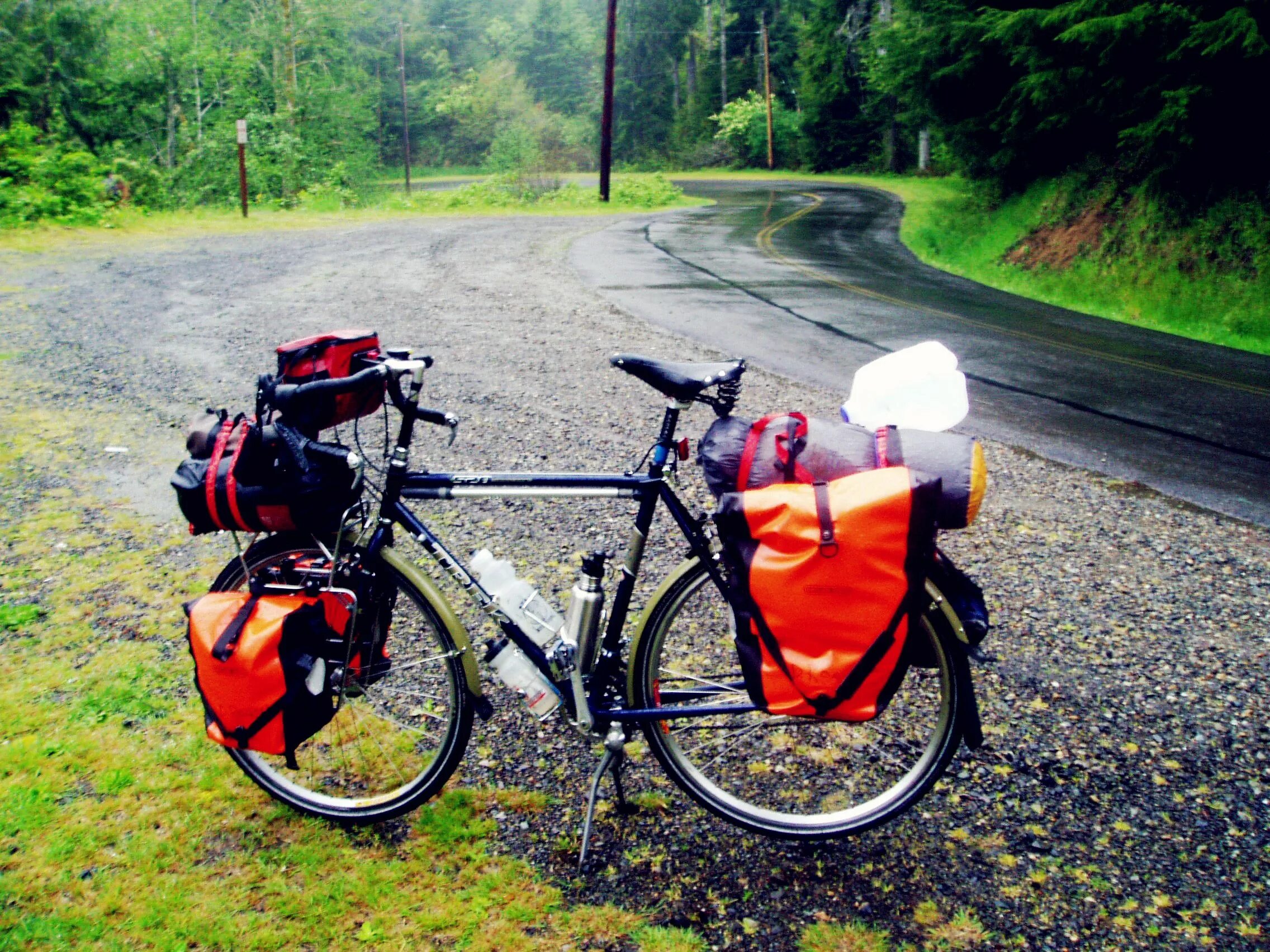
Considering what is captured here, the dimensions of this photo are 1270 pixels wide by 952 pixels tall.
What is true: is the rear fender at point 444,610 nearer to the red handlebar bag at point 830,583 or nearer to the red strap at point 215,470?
the red strap at point 215,470

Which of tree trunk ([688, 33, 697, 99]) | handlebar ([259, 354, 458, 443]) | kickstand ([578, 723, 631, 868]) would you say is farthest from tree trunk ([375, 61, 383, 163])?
kickstand ([578, 723, 631, 868])

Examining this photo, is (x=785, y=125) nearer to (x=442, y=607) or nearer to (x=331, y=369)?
(x=331, y=369)

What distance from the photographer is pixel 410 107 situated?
7750 centimetres

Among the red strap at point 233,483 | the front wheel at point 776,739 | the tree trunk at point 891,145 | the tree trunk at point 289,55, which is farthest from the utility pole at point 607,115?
the red strap at point 233,483

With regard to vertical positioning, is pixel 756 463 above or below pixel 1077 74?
below

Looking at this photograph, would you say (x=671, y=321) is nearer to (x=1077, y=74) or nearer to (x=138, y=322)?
(x=138, y=322)

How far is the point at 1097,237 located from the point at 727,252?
674 centimetres

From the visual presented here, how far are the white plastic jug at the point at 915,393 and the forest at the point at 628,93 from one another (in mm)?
13470

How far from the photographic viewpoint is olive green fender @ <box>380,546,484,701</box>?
283 centimetres

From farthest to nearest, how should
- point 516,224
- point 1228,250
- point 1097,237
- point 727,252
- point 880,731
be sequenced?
point 516,224, point 727,252, point 1097,237, point 1228,250, point 880,731

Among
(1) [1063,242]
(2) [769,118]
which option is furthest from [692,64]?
(1) [1063,242]

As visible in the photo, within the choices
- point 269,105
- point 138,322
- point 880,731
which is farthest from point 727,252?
point 269,105

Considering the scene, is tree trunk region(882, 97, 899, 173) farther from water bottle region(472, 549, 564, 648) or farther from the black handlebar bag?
the black handlebar bag

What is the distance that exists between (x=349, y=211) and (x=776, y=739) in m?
26.0
